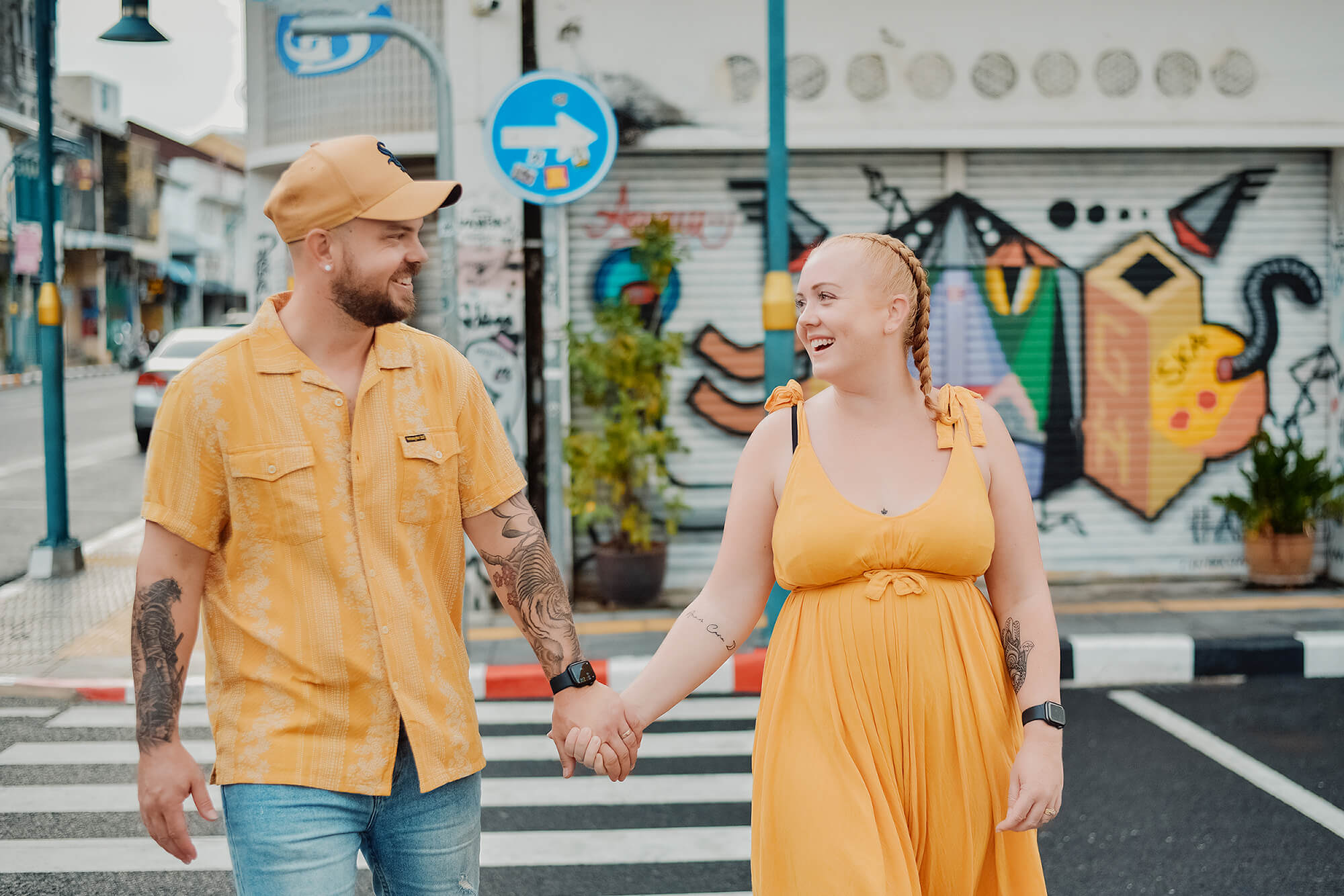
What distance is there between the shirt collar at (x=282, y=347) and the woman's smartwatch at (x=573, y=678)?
0.72 m

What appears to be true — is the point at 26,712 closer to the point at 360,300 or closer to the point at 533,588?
the point at 533,588

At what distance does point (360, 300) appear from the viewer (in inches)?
94.6

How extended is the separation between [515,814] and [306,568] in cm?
299

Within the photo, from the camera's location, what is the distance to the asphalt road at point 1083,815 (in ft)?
14.1

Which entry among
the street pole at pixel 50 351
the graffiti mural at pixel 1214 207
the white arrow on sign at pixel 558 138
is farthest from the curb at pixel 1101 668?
the graffiti mural at pixel 1214 207

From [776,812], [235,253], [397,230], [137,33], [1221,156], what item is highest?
[235,253]

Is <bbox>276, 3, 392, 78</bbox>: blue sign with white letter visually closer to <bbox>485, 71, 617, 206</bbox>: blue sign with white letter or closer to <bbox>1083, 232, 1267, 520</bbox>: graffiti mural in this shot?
<bbox>485, 71, 617, 206</bbox>: blue sign with white letter

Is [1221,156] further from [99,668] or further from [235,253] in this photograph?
[235,253]

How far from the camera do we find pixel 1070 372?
926 cm

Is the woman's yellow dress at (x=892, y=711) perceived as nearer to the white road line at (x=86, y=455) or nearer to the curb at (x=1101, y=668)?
the curb at (x=1101, y=668)

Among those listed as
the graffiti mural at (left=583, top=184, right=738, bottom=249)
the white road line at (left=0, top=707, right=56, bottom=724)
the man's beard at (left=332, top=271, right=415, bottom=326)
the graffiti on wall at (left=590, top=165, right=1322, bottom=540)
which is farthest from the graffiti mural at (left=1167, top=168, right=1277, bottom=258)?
the man's beard at (left=332, top=271, right=415, bottom=326)

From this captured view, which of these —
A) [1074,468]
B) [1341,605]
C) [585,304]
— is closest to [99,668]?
[585,304]

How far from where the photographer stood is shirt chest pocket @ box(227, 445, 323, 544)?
7.53 feet

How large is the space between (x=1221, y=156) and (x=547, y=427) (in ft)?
17.4
